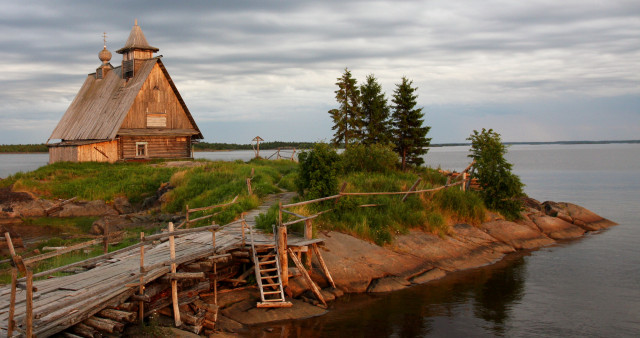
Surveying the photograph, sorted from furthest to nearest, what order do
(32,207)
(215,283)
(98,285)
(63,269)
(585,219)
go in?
1. (585,219)
2. (32,207)
3. (215,283)
4. (98,285)
5. (63,269)

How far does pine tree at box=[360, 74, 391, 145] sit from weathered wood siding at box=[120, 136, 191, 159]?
15.3 m

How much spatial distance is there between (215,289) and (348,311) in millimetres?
3858

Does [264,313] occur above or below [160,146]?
below

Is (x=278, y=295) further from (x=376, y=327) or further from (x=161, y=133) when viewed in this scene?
(x=161, y=133)

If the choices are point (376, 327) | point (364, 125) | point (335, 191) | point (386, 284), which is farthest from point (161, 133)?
point (376, 327)

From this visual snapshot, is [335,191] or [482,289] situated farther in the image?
[335,191]

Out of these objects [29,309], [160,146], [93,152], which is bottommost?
[29,309]

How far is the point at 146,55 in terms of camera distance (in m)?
45.2

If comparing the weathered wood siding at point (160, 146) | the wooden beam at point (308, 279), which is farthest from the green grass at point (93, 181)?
the wooden beam at point (308, 279)

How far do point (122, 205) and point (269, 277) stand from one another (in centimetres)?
1882

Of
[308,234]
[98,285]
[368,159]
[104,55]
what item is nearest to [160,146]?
[104,55]

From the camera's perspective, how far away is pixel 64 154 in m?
41.6

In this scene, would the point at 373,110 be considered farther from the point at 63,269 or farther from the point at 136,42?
the point at 63,269

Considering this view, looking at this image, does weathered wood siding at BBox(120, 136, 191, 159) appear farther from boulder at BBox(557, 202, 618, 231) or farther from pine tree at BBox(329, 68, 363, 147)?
boulder at BBox(557, 202, 618, 231)
